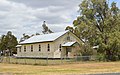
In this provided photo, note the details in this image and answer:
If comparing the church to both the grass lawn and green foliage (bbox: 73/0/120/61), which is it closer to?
green foliage (bbox: 73/0/120/61)

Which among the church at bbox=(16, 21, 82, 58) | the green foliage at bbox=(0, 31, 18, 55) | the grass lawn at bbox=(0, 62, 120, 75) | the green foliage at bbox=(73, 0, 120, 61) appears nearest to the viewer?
the grass lawn at bbox=(0, 62, 120, 75)

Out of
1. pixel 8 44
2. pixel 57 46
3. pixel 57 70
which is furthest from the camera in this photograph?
pixel 8 44

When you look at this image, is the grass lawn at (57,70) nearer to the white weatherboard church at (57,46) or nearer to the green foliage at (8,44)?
the white weatherboard church at (57,46)

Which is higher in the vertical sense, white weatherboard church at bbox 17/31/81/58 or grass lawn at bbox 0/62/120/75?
white weatherboard church at bbox 17/31/81/58

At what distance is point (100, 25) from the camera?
4922 centimetres

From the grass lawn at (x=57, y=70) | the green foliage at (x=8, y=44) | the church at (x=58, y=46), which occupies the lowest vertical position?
the grass lawn at (x=57, y=70)

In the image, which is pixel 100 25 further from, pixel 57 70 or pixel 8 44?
pixel 8 44

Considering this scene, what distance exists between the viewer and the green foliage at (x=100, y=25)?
4741cm

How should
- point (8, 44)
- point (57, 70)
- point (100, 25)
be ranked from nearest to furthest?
point (57, 70), point (100, 25), point (8, 44)

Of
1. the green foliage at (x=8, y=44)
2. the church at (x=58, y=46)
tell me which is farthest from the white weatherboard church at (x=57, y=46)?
the green foliage at (x=8, y=44)

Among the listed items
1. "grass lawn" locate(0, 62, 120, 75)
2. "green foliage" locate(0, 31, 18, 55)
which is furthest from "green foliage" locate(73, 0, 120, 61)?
"green foliage" locate(0, 31, 18, 55)

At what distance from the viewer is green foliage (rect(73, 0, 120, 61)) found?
4741 cm

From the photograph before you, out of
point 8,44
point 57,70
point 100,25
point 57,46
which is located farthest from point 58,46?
point 8,44

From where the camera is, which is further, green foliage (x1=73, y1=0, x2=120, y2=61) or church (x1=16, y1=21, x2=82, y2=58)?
church (x1=16, y1=21, x2=82, y2=58)
